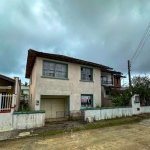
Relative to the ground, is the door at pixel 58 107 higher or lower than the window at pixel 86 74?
lower

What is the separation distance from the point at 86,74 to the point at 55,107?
4.81 metres

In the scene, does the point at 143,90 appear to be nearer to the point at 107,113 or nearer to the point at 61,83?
the point at 107,113

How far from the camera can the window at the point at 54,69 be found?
12188 millimetres

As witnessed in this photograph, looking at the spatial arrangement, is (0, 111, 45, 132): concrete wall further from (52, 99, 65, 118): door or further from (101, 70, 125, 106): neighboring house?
(101, 70, 125, 106): neighboring house

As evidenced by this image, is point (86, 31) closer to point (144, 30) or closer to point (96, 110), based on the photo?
A: point (144, 30)

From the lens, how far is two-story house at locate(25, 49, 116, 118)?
11656 mm

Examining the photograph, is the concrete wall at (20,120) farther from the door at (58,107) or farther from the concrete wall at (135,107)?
the concrete wall at (135,107)

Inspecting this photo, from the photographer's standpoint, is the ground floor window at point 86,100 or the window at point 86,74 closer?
the ground floor window at point 86,100

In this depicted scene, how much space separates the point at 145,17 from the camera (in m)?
11.3

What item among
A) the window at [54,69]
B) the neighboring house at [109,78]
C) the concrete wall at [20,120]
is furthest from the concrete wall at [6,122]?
the neighboring house at [109,78]

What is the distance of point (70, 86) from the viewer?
42.8 ft

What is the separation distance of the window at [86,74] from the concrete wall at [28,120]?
20.9 feet

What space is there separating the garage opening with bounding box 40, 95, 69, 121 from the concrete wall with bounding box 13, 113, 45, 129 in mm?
3470

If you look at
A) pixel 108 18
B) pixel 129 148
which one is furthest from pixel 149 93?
pixel 129 148
